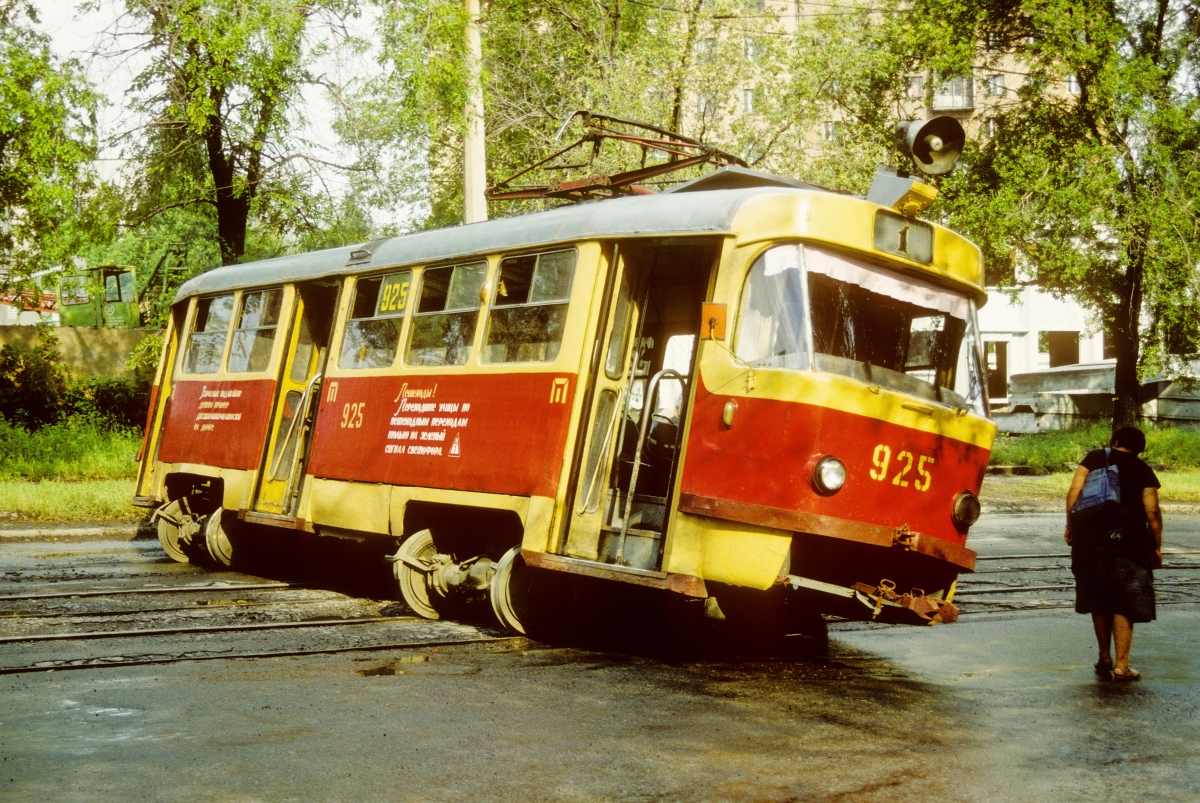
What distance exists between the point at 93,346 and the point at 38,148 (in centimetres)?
723

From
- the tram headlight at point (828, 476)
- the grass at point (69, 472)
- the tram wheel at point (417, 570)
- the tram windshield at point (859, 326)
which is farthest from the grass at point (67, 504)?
the tram headlight at point (828, 476)

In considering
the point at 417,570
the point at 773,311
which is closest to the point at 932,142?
the point at 773,311

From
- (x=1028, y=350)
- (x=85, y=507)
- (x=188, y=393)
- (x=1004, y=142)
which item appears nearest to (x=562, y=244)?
(x=188, y=393)

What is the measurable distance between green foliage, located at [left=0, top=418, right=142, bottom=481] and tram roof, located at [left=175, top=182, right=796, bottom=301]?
9.88 m

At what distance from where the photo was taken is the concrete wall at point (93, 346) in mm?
24500

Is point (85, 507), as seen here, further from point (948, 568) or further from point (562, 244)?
point (948, 568)

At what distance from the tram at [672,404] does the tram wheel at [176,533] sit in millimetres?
2869

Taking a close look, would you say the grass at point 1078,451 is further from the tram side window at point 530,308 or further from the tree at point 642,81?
the tram side window at point 530,308

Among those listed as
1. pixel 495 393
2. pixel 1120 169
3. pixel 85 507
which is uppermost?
pixel 1120 169

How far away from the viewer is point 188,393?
1388 centimetres

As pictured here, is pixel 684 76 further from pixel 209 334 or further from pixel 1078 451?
pixel 1078 451

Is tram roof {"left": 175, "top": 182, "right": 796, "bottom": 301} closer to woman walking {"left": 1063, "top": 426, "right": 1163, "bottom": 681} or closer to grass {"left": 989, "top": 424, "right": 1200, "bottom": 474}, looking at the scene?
woman walking {"left": 1063, "top": 426, "right": 1163, "bottom": 681}

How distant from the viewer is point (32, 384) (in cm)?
2336

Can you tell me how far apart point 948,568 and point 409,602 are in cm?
401
